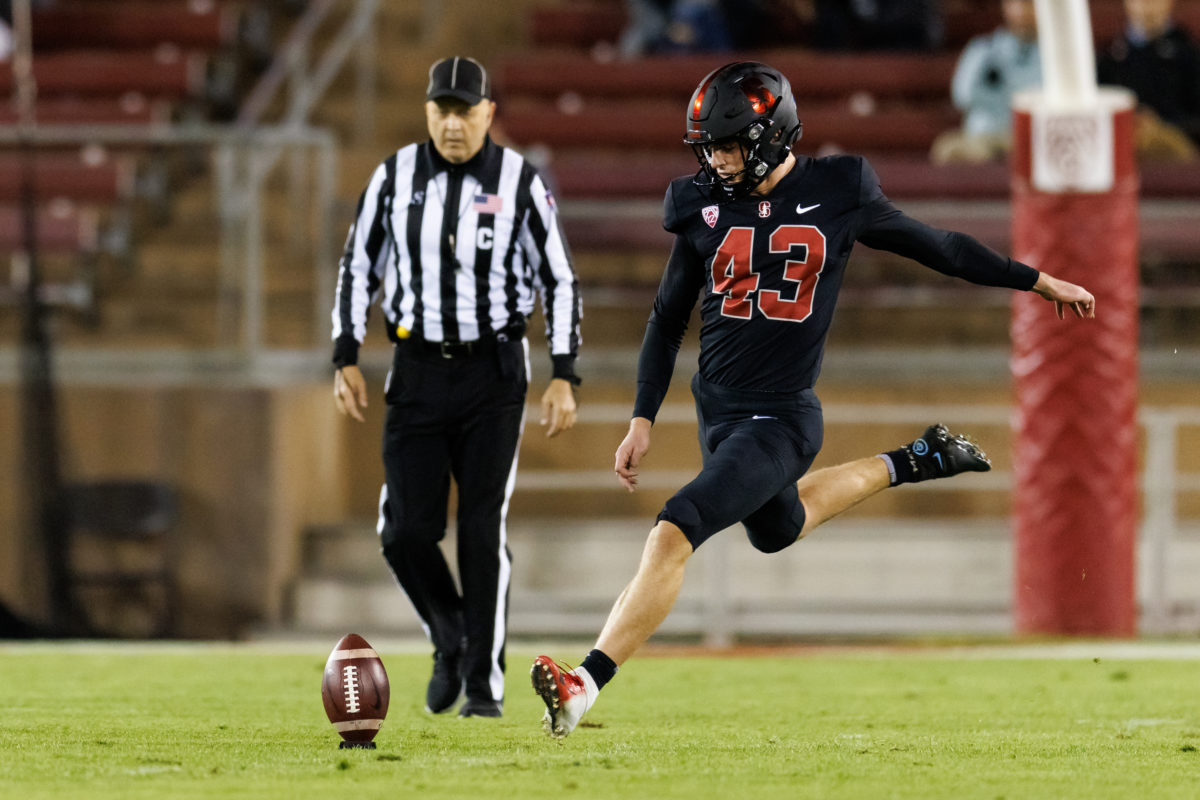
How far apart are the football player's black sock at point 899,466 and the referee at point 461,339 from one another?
0.99 m

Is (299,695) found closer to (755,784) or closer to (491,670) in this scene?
(491,670)

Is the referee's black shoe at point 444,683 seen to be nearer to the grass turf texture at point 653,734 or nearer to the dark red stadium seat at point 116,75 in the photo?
the grass turf texture at point 653,734

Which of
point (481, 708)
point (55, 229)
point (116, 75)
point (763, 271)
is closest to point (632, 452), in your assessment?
point (763, 271)

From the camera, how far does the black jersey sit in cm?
527

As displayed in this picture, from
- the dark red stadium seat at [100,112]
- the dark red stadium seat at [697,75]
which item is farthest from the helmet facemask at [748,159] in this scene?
the dark red stadium seat at [100,112]

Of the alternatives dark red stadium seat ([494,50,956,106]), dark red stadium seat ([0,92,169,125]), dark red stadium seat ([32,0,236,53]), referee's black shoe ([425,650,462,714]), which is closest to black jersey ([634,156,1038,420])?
referee's black shoe ([425,650,462,714])

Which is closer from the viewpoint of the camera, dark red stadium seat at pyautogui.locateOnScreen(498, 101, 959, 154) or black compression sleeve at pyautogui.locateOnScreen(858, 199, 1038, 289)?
black compression sleeve at pyautogui.locateOnScreen(858, 199, 1038, 289)

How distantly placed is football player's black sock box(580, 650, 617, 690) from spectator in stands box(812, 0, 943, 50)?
8359 millimetres

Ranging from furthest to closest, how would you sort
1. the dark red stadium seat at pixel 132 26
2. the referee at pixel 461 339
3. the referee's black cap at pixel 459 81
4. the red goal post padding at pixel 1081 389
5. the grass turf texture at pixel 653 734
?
the dark red stadium seat at pixel 132 26, the red goal post padding at pixel 1081 389, the referee at pixel 461 339, the referee's black cap at pixel 459 81, the grass turf texture at pixel 653 734

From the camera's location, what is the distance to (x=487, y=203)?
19.8 feet

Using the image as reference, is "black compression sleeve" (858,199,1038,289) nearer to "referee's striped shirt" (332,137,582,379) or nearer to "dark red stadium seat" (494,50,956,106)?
"referee's striped shirt" (332,137,582,379)

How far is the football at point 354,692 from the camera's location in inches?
194

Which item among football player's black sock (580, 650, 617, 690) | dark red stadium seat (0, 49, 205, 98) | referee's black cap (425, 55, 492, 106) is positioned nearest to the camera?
football player's black sock (580, 650, 617, 690)

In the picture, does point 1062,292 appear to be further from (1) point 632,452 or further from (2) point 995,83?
(2) point 995,83
